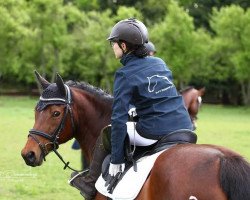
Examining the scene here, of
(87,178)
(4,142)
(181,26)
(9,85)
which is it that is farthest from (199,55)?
(87,178)

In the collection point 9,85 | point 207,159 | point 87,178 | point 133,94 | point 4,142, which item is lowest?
point 9,85

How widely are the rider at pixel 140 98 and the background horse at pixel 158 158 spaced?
1.08ft

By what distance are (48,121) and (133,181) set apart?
Answer: 3.57ft

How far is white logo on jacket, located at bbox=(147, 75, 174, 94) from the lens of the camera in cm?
430

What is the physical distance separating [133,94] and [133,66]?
0.80 ft

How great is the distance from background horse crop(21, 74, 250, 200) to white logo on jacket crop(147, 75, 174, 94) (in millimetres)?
545

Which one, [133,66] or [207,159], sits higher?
[133,66]

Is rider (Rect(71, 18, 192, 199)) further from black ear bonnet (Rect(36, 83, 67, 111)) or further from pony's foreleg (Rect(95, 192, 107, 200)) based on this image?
black ear bonnet (Rect(36, 83, 67, 111))

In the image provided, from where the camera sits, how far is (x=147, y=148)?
4.44 metres

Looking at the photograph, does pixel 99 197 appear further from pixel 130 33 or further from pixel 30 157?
pixel 130 33

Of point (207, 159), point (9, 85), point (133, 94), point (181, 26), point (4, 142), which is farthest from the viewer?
point (9, 85)

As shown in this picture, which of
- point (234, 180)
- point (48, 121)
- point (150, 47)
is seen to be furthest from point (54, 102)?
point (234, 180)

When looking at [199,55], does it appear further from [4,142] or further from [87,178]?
[87,178]

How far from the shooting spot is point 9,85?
50312 mm
